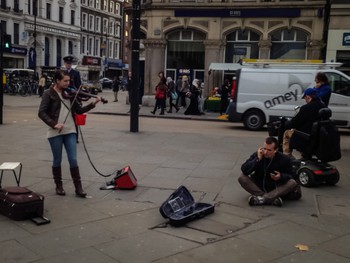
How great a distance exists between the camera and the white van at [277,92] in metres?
15.5

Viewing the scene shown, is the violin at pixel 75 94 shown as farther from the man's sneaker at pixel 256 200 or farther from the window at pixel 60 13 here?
the window at pixel 60 13

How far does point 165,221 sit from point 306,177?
2.97 meters

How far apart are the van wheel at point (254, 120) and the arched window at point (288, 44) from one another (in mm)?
9842

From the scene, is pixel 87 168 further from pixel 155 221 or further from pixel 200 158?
pixel 155 221

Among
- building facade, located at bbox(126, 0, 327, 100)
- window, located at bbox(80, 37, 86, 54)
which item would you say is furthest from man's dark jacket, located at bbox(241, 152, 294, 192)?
window, located at bbox(80, 37, 86, 54)

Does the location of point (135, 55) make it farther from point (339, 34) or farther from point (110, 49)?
point (110, 49)

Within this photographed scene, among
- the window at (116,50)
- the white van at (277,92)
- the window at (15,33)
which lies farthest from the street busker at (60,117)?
the window at (116,50)

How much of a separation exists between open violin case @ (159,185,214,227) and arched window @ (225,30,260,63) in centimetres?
2038

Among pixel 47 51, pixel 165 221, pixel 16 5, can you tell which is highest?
pixel 16 5

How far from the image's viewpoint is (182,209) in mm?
5551

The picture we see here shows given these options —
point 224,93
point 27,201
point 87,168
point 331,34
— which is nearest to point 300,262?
point 27,201

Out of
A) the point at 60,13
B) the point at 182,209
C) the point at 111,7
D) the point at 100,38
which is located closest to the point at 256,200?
the point at 182,209

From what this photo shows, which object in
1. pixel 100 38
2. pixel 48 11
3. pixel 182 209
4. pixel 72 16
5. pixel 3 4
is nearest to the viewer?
pixel 182 209

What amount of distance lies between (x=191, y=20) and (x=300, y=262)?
73.9 feet
